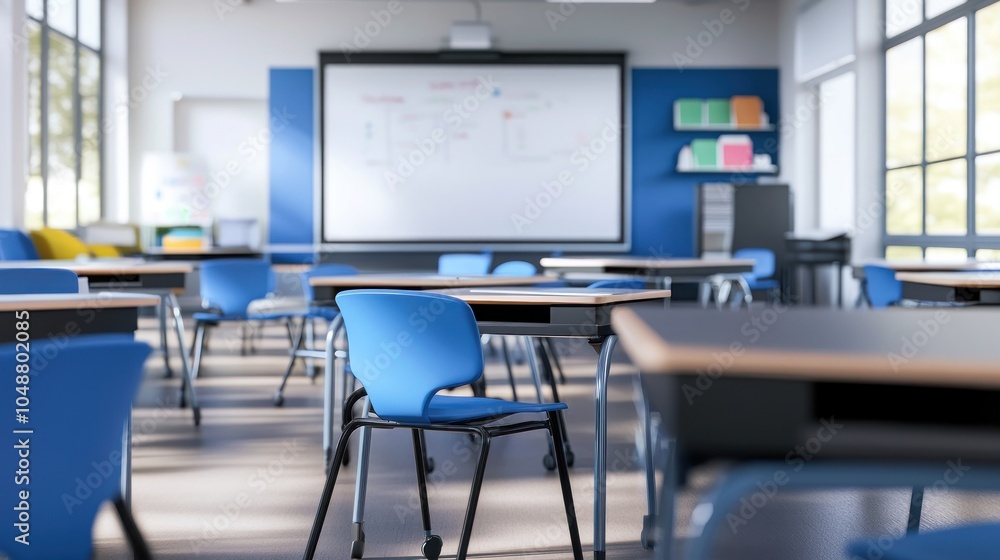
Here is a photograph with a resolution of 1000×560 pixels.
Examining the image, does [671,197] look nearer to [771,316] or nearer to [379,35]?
[379,35]

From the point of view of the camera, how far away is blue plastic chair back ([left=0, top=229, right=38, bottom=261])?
21.7ft

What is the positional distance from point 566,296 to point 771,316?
1.08m

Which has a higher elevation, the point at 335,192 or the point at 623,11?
the point at 623,11

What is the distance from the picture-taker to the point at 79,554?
1256mm

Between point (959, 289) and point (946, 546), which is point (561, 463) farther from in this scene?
point (959, 289)

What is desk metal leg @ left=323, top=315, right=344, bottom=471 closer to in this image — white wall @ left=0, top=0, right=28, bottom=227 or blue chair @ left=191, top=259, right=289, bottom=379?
blue chair @ left=191, top=259, right=289, bottom=379

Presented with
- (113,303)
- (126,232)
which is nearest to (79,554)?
(113,303)

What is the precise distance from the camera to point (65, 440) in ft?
4.13

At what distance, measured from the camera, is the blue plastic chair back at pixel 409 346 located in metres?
2.17

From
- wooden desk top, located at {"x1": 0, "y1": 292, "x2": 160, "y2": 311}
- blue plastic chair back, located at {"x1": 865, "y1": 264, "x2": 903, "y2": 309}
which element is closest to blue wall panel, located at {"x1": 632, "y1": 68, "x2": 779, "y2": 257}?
blue plastic chair back, located at {"x1": 865, "y1": 264, "x2": 903, "y2": 309}

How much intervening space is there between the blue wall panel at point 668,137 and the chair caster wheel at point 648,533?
8095mm

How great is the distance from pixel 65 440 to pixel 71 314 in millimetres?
1244

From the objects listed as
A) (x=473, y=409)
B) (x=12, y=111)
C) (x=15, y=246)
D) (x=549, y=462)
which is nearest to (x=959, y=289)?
(x=549, y=462)

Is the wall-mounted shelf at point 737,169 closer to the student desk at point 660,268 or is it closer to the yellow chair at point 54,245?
the student desk at point 660,268
